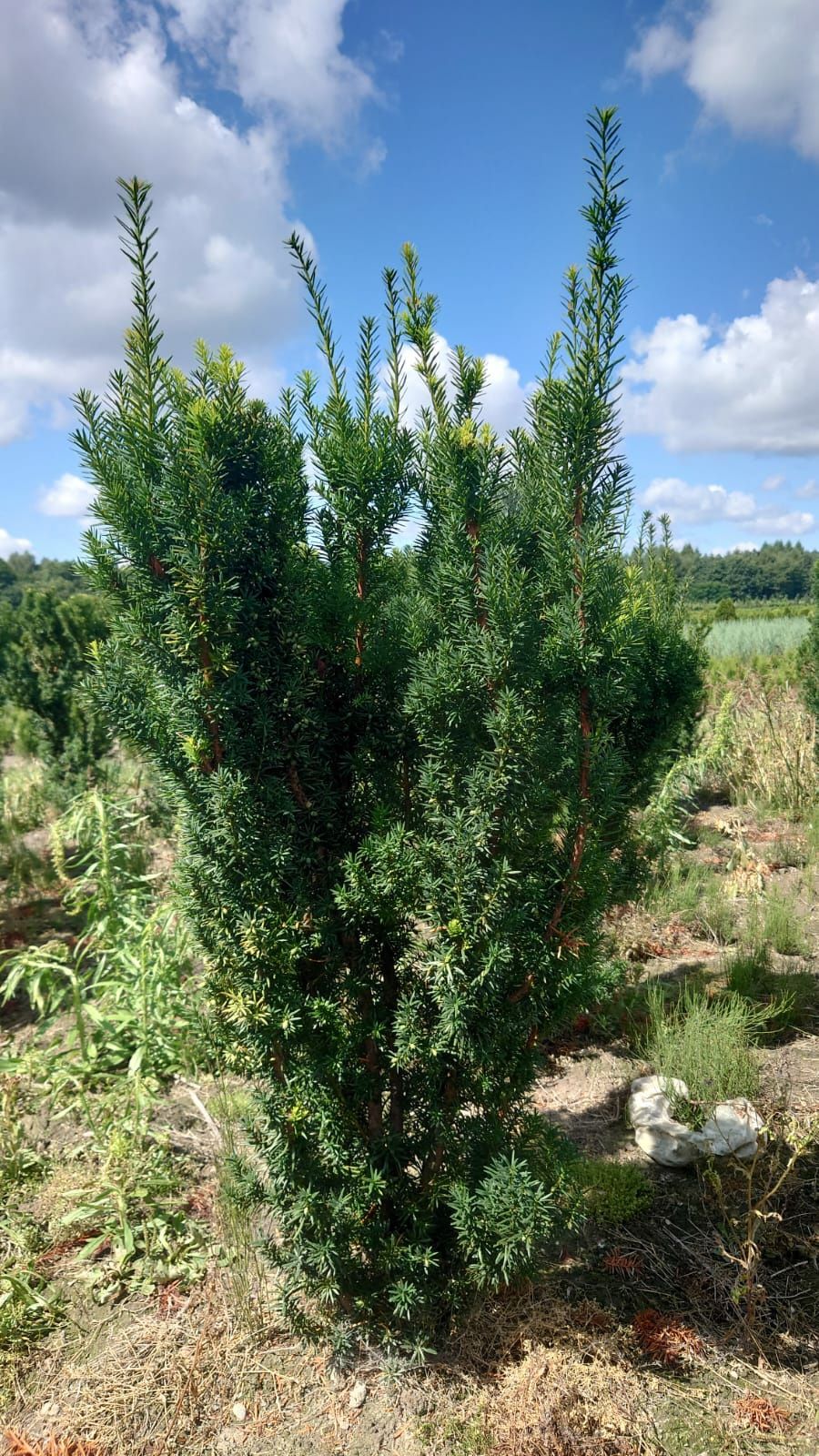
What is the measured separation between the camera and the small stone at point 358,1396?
210 centimetres

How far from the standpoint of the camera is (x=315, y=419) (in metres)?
2.06

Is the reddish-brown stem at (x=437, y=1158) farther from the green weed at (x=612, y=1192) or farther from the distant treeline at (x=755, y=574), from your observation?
the distant treeline at (x=755, y=574)

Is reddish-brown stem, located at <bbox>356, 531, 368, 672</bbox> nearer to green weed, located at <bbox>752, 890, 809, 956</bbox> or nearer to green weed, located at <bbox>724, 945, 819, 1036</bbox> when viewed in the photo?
green weed, located at <bbox>724, 945, 819, 1036</bbox>

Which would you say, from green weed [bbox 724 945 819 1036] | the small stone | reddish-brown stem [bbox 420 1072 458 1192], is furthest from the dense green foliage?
the small stone

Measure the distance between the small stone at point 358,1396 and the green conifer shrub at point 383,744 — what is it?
17 centimetres

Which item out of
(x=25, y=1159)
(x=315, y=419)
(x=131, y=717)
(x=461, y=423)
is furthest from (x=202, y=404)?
(x=25, y=1159)

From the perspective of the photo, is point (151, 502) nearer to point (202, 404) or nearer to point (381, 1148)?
point (202, 404)

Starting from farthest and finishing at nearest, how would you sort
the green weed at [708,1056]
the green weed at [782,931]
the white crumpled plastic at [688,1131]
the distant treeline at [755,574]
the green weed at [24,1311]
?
the distant treeline at [755,574], the green weed at [782,931], the green weed at [708,1056], the white crumpled plastic at [688,1131], the green weed at [24,1311]

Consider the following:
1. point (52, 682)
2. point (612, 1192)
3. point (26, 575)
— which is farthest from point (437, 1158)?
point (26, 575)

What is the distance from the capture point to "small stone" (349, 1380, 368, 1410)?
210 centimetres

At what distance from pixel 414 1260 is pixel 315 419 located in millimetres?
2167

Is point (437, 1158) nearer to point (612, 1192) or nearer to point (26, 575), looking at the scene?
point (612, 1192)

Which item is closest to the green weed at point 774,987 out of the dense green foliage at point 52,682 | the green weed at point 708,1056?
the green weed at point 708,1056

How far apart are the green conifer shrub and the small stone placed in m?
0.17
